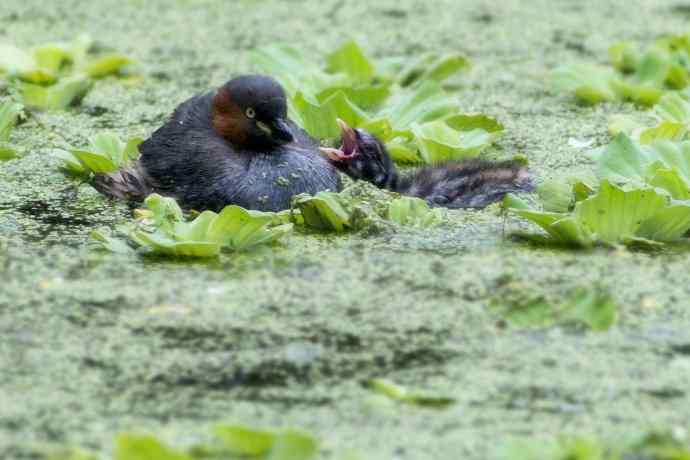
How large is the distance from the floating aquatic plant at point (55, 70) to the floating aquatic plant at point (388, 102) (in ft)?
2.48

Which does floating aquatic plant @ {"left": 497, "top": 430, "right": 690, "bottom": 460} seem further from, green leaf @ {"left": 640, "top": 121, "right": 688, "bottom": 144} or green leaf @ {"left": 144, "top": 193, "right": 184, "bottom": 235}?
green leaf @ {"left": 640, "top": 121, "right": 688, "bottom": 144}

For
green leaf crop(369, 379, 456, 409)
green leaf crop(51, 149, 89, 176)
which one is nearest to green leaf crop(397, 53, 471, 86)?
green leaf crop(51, 149, 89, 176)

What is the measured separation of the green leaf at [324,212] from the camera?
183 inches

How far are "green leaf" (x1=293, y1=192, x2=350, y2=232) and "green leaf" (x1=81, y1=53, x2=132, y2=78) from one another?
7.74ft

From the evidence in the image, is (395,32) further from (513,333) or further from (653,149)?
(513,333)

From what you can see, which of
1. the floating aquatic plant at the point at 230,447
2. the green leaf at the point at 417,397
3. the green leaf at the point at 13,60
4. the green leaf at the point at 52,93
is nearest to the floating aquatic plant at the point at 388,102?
the green leaf at the point at 52,93

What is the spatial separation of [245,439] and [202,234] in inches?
59.8

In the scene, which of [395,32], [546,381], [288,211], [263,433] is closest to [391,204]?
[288,211]

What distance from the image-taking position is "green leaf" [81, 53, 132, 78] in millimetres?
6852

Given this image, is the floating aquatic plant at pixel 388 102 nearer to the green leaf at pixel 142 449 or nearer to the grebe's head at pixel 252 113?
the grebe's head at pixel 252 113

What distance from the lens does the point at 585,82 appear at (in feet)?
21.3

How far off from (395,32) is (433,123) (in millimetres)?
2400

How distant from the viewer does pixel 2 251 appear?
4.48 metres

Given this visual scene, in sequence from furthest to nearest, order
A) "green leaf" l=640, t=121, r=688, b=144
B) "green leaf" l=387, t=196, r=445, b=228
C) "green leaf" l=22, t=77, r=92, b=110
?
"green leaf" l=22, t=77, r=92, b=110 < "green leaf" l=640, t=121, r=688, b=144 < "green leaf" l=387, t=196, r=445, b=228
